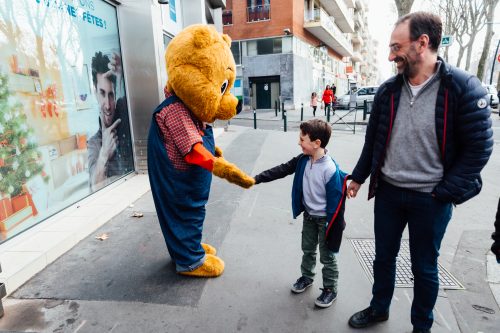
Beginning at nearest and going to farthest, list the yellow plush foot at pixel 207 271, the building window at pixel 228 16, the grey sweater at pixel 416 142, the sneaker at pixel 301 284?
1. the grey sweater at pixel 416 142
2. the sneaker at pixel 301 284
3. the yellow plush foot at pixel 207 271
4. the building window at pixel 228 16

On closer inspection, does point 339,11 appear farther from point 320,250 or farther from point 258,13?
point 320,250

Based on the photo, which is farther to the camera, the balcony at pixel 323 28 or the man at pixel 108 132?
the balcony at pixel 323 28

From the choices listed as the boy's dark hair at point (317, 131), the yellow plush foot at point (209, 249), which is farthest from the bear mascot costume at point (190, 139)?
the boy's dark hair at point (317, 131)

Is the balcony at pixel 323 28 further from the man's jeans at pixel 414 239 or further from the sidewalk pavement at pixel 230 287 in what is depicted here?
the man's jeans at pixel 414 239

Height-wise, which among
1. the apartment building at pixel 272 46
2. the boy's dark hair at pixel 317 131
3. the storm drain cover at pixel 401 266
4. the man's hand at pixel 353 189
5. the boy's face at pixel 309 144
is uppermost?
the apartment building at pixel 272 46

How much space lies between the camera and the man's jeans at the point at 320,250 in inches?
103

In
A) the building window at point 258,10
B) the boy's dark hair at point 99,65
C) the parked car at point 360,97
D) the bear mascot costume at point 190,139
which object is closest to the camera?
the bear mascot costume at point 190,139

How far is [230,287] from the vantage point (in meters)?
2.90

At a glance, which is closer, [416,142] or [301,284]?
[416,142]

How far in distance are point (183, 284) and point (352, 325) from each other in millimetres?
1443

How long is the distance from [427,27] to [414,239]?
1323 mm

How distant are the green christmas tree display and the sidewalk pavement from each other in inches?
38.1

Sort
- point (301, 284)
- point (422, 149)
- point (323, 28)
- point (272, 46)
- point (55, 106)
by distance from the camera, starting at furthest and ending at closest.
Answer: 1. point (323, 28)
2. point (272, 46)
3. point (55, 106)
4. point (301, 284)
5. point (422, 149)

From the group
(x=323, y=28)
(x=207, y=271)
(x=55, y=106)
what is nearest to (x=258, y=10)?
(x=323, y=28)
